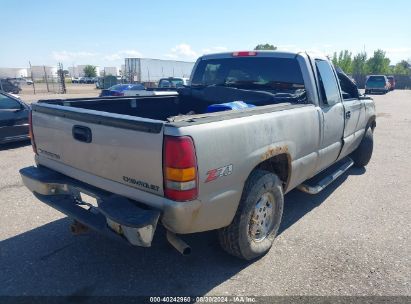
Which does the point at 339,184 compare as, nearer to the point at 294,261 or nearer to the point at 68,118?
the point at 294,261

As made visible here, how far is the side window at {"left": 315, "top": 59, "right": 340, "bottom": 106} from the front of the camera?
4270mm

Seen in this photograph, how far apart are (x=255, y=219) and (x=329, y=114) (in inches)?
73.4

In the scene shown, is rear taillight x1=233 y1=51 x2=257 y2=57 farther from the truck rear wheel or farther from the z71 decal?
the z71 decal

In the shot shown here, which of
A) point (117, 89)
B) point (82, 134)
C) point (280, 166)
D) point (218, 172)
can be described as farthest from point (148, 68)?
point (218, 172)

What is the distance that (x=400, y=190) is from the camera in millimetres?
5414

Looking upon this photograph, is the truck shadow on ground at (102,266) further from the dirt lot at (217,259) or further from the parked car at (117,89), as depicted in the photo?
the parked car at (117,89)

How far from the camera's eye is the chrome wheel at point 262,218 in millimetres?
3188

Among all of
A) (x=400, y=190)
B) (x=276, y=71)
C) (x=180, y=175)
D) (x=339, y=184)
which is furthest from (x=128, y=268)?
(x=400, y=190)

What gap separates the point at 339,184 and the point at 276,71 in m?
2.44

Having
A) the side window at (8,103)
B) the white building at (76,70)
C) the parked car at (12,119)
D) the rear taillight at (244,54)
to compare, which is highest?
the rear taillight at (244,54)

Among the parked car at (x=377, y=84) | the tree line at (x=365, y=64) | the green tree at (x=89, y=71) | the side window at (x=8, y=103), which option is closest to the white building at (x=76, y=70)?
the green tree at (x=89, y=71)

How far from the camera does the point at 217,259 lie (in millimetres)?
3301

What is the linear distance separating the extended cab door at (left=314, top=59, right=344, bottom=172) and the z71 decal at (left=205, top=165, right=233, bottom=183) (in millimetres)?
1904

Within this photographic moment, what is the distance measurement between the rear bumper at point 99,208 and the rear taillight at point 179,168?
8.7 inches
